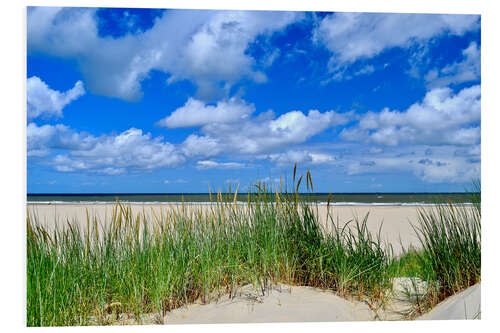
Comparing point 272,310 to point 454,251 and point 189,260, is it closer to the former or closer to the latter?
point 189,260

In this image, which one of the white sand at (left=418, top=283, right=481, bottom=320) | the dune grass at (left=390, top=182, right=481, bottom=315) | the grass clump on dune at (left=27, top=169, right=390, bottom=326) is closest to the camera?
the grass clump on dune at (left=27, top=169, right=390, bottom=326)

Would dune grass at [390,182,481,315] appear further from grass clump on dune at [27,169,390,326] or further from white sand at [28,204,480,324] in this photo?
grass clump on dune at [27,169,390,326]

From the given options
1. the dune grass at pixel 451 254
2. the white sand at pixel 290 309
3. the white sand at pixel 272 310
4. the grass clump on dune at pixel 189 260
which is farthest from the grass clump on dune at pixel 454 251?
the white sand at pixel 272 310

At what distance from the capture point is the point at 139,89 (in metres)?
3.23

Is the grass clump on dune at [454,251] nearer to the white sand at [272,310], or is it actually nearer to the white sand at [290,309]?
the white sand at [290,309]

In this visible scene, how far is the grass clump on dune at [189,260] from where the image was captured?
2.60 metres

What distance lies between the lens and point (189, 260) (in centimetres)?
275

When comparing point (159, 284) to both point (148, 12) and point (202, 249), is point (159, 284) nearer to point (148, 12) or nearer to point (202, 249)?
point (202, 249)

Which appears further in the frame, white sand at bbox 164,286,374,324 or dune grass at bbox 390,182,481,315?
dune grass at bbox 390,182,481,315

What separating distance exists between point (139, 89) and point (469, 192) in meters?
2.52

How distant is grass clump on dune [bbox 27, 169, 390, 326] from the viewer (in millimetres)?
2604

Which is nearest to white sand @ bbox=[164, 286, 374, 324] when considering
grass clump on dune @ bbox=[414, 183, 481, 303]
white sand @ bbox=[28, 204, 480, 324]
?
white sand @ bbox=[28, 204, 480, 324]
